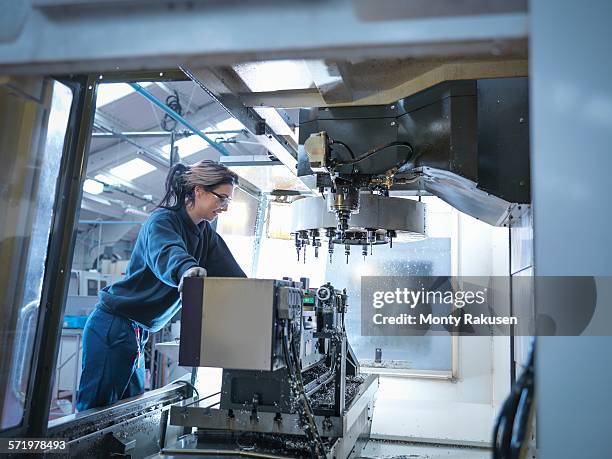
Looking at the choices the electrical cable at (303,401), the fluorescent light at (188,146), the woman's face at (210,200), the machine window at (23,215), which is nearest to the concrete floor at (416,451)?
the electrical cable at (303,401)

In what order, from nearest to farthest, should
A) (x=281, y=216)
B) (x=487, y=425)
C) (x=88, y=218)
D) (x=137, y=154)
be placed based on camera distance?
(x=487, y=425) < (x=281, y=216) < (x=137, y=154) < (x=88, y=218)

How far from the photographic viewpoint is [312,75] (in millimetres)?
1477

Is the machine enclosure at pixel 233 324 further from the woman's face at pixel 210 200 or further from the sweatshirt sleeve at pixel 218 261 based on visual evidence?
the sweatshirt sleeve at pixel 218 261

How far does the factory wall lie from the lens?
2666 mm

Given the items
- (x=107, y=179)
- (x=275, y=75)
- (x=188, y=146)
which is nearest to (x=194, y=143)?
(x=188, y=146)

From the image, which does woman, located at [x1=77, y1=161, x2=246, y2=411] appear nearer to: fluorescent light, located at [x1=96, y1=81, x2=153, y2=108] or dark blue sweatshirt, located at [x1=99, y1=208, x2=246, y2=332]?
dark blue sweatshirt, located at [x1=99, y1=208, x2=246, y2=332]

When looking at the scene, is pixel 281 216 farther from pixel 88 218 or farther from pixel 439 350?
pixel 88 218

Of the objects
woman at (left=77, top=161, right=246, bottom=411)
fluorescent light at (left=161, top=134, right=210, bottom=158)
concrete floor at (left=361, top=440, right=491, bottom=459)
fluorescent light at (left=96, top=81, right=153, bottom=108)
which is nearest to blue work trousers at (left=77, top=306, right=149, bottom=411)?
woman at (left=77, top=161, right=246, bottom=411)

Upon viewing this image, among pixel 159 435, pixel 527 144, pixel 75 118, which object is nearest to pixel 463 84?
pixel 527 144

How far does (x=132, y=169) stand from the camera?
701 centimetres

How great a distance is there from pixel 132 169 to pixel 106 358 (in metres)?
5.50

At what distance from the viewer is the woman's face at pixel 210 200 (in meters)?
2.08

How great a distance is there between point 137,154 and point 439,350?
175 inches

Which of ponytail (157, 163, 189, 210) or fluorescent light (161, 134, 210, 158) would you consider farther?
fluorescent light (161, 134, 210, 158)
